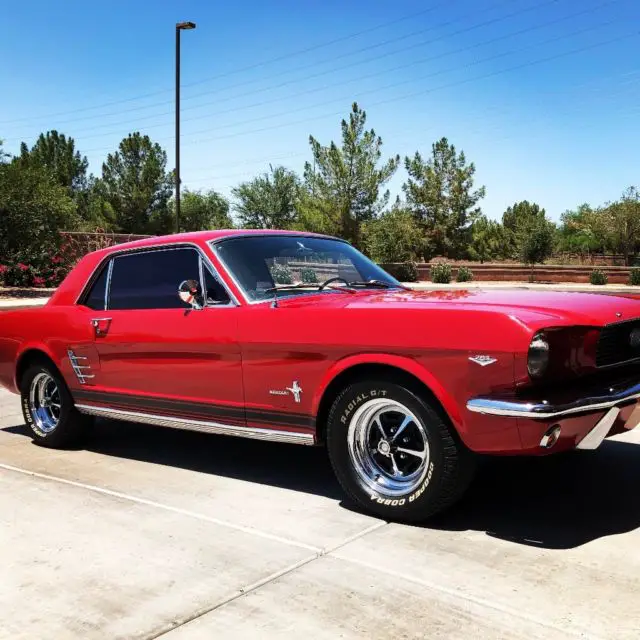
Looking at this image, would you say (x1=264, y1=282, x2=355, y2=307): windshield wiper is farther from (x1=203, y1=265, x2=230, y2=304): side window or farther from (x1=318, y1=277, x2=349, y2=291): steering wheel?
(x1=203, y1=265, x2=230, y2=304): side window

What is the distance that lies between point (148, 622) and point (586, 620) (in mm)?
1659

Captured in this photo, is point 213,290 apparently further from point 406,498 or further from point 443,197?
point 443,197

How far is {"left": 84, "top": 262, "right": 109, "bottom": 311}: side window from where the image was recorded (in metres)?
5.43

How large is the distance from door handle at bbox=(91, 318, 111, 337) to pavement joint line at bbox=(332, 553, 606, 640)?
258 cm

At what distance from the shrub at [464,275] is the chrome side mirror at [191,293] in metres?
38.9

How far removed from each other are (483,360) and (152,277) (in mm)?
2615

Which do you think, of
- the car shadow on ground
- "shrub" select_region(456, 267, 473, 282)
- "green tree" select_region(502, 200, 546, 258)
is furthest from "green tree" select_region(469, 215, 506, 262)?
the car shadow on ground

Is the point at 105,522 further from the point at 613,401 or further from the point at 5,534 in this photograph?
the point at 613,401

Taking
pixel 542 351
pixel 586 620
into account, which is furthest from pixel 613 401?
pixel 586 620

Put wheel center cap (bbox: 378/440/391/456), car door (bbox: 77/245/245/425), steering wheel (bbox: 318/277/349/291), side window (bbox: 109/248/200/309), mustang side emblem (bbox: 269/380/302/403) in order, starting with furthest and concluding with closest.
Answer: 1. side window (bbox: 109/248/200/309)
2. steering wheel (bbox: 318/277/349/291)
3. car door (bbox: 77/245/245/425)
4. mustang side emblem (bbox: 269/380/302/403)
5. wheel center cap (bbox: 378/440/391/456)

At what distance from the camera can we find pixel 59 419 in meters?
5.69

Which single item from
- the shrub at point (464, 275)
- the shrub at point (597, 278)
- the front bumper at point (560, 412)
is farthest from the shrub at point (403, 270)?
the front bumper at point (560, 412)

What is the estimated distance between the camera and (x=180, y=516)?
403 cm

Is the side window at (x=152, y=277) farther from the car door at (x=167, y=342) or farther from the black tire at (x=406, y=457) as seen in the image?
the black tire at (x=406, y=457)
